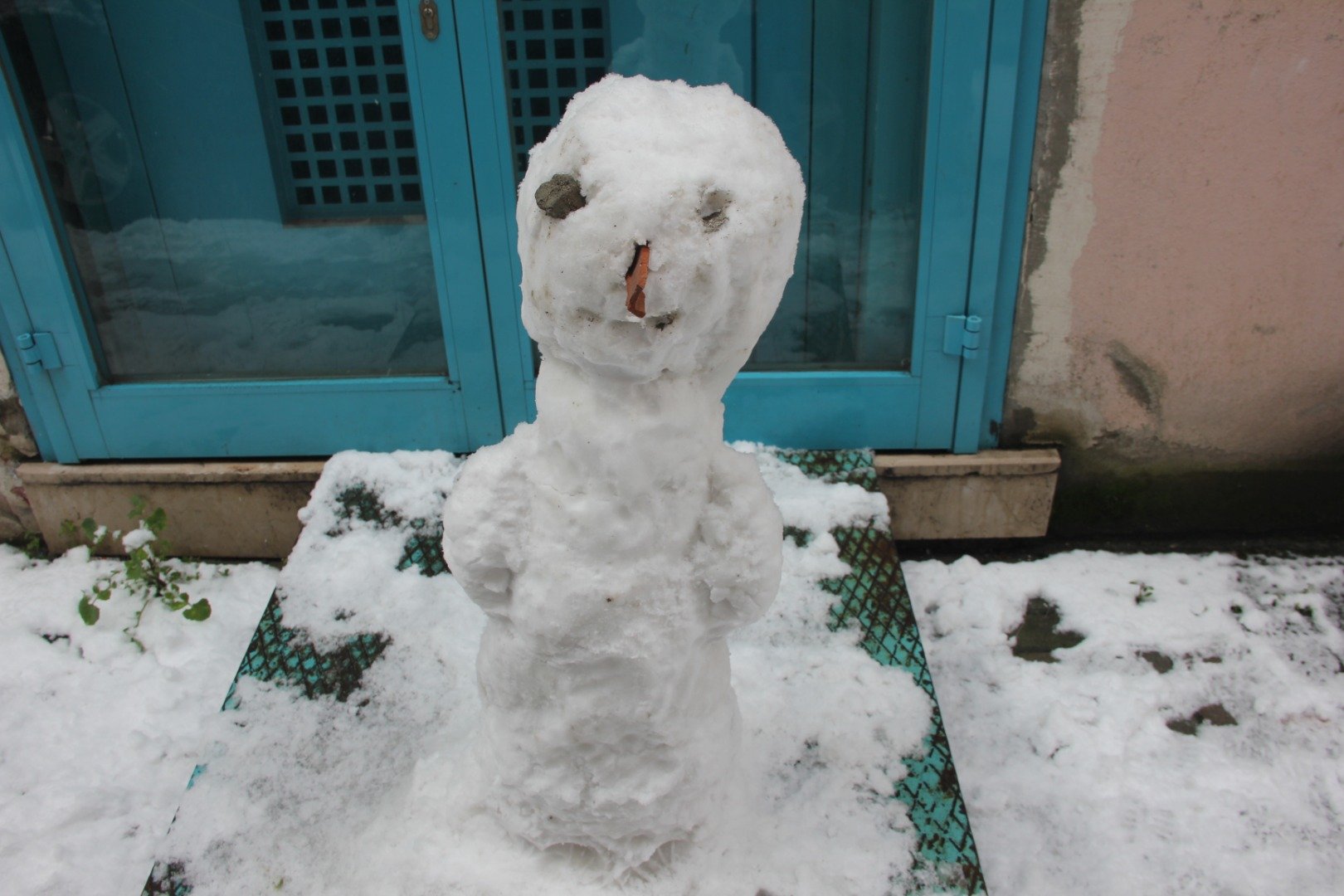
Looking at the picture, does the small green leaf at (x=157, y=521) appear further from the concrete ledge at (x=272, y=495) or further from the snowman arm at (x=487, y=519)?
the snowman arm at (x=487, y=519)

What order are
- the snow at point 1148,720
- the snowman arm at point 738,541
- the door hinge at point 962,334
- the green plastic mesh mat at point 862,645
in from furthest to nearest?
the door hinge at point 962,334, the snow at point 1148,720, the green plastic mesh mat at point 862,645, the snowman arm at point 738,541

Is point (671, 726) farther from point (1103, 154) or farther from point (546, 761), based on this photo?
point (1103, 154)

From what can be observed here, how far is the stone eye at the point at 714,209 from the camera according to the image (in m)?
1.10

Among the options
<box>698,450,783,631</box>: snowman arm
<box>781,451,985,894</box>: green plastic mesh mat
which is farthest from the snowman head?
<box>781,451,985,894</box>: green plastic mesh mat

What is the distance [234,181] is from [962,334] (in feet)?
6.93

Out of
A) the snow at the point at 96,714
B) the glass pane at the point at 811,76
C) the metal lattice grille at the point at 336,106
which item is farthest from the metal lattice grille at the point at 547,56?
the snow at the point at 96,714

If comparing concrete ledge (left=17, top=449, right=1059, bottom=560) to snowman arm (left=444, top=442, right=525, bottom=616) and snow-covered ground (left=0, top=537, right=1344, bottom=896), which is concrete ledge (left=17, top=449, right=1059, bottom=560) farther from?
snowman arm (left=444, top=442, right=525, bottom=616)

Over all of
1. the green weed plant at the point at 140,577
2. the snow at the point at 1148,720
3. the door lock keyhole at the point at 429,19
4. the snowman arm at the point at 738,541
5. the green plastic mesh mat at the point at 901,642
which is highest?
the door lock keyhole at the point at 429,19

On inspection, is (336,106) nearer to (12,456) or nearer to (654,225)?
(12,456)

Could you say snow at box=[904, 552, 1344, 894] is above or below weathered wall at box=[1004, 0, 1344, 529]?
below

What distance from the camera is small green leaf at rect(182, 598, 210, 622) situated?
2500 millimetres

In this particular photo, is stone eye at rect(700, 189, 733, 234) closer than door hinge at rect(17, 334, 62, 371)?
Yes

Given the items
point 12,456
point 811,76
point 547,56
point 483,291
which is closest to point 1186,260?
point 811,76

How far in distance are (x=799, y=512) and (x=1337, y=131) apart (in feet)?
5.57
